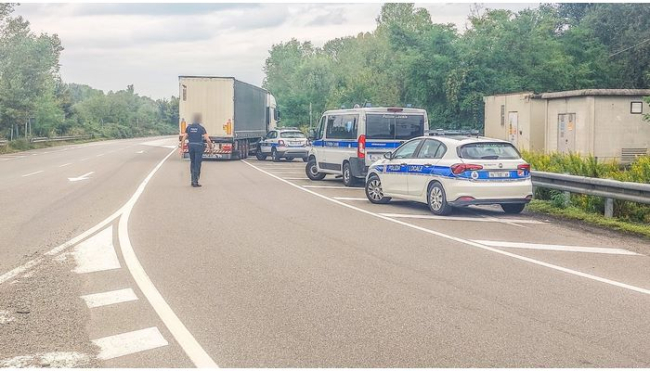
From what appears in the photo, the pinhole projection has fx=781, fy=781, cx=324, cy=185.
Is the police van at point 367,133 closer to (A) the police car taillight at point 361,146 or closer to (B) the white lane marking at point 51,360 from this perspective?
(A) the police car taillight at point 361,146

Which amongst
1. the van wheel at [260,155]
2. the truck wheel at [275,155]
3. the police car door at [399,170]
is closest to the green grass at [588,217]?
the police car door at [399,170]

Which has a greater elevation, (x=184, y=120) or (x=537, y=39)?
(x=537, y=39)

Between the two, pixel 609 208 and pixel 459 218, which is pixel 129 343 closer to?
pixel 459 218

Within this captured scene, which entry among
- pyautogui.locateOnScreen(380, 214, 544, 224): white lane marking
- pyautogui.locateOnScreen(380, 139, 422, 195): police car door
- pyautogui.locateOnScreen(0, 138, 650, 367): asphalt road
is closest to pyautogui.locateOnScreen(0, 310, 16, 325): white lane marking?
pyautogui.locateOnScreen(0, 138, 650, 367): asphalt road

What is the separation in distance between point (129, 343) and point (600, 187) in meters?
10.2

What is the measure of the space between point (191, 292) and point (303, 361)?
2578mm

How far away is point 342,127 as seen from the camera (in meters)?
21.1

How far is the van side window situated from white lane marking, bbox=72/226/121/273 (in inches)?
381

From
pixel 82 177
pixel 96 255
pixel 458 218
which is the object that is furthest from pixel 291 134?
pixel 96 255

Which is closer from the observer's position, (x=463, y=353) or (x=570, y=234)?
(x=463, y=353)

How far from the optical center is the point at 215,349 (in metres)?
5.75

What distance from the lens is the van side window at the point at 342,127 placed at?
2045cm

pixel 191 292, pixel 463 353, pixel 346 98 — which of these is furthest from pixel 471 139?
pixel 346 98

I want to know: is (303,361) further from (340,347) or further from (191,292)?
(191,292)
